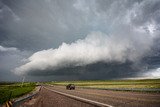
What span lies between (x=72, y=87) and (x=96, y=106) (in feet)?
147

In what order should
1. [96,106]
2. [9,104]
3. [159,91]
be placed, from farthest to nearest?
[159,91] → [96,106] → [9,104]

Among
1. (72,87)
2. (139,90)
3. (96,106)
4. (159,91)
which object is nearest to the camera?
(96,106)

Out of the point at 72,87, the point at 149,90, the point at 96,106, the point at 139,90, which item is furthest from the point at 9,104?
the point at 72,87

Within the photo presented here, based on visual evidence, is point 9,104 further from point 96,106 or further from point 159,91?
point 159,91

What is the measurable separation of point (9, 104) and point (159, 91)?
991 inches

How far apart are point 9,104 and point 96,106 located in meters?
6.44

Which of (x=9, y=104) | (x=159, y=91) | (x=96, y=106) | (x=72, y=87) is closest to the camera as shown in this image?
(x=9, y=104)

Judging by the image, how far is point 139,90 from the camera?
112 feet

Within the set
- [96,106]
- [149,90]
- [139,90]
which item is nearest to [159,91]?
[149,90]

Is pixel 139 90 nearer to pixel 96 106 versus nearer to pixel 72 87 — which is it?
pixel 96 106

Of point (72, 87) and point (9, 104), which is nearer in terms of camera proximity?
point (9, 104)

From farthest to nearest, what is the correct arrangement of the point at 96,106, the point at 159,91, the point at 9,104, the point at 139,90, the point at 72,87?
the point at 72,87 < the point at 139,90 < the point at 159,91 < the point at 96,106 < the point at 9,104

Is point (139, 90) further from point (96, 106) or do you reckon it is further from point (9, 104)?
point (9, 104)

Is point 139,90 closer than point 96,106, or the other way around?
point 96,106
